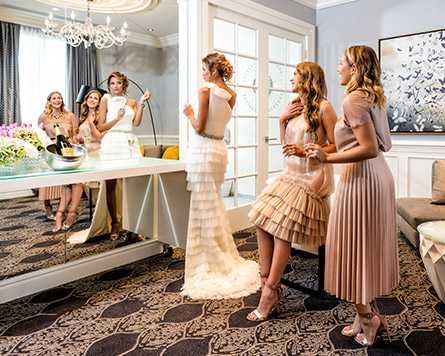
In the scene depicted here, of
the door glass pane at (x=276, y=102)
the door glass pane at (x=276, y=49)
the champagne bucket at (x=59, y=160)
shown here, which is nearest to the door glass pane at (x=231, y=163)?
the door glass pane at (x=276, y=102)

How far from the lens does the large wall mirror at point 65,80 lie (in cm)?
230

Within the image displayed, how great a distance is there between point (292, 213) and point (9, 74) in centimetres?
186

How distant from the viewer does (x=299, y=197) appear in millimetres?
2150

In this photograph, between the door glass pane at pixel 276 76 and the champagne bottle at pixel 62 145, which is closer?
the champagne bottle at pixel 62 145

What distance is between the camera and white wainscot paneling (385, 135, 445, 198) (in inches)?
162

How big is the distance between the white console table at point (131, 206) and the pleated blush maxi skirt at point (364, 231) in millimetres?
1463

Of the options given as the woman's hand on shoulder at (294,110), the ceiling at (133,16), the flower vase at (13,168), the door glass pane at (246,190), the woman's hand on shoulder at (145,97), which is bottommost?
the door glass pane at (246,190)

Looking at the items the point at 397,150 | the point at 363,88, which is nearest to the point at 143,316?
the point at 363,88

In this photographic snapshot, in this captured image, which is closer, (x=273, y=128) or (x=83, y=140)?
(x=83, y=140)

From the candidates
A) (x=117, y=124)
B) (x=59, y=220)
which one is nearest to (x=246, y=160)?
(x=117, y=124)

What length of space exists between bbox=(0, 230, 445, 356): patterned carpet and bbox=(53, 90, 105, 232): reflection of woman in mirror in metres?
0.48

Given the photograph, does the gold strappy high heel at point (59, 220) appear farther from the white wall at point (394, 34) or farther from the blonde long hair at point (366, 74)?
the white wall at point (394, 34)

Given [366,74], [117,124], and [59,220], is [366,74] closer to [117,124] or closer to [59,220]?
[117,124]

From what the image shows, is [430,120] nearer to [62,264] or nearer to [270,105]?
[270,105]
